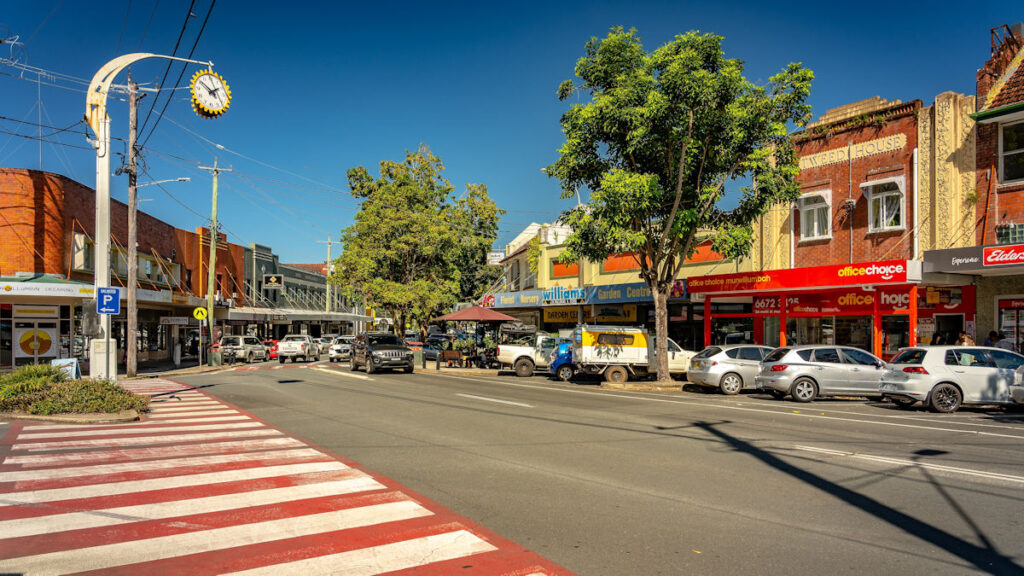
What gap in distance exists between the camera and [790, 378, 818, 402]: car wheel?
16841mm

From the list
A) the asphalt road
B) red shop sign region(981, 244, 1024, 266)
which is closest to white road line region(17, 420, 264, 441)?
the asphalt road

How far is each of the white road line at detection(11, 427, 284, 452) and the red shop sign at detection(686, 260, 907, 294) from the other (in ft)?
56.0

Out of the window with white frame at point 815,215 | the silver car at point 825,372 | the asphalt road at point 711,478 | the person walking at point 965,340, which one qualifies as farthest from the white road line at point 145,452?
the window with white frame at point 815,215

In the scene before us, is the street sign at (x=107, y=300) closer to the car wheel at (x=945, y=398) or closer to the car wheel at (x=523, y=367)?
the car wheel at (x=523, y=367)

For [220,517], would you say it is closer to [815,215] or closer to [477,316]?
[815,215]

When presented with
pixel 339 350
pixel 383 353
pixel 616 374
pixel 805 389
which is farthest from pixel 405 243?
pixel 805 389

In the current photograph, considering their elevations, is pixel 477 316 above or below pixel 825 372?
above

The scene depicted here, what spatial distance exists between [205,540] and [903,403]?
54.0 feet

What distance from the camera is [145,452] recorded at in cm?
945

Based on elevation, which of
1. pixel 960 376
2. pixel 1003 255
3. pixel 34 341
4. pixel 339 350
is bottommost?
pixel 339 350

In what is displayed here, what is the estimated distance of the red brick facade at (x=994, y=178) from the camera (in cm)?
1870

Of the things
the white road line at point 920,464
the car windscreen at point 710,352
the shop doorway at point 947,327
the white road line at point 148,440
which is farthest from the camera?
the shop doorway at point 947,327

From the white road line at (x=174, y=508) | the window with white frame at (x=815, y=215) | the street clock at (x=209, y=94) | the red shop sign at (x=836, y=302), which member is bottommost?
the white road line at (x=174, y=508)

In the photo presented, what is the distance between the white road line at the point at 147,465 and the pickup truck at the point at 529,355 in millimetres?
16699
